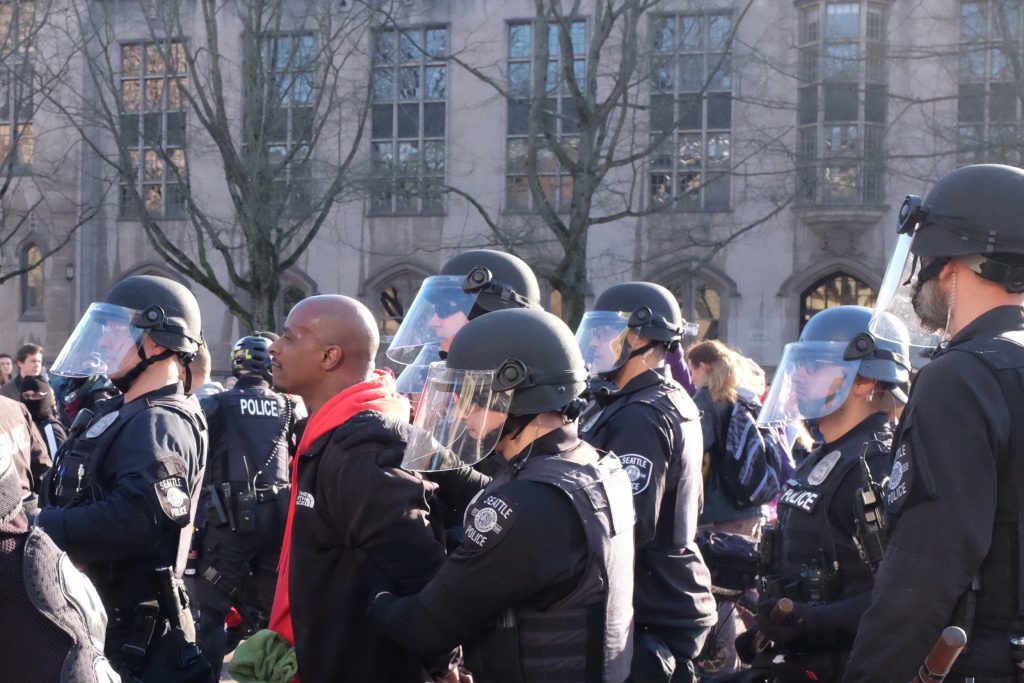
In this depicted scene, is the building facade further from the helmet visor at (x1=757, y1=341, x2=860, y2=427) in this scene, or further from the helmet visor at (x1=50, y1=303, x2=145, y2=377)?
the helmet visor at (x1=757, y1=341, x2=860, y2=427)

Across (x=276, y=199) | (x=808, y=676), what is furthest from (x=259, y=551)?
(x=276, y=199)


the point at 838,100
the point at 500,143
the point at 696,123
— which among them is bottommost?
the point at 500,143

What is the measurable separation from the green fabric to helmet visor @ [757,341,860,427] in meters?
1.88

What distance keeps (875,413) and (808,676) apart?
0.91 metres

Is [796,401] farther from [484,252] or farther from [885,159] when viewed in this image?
[885,159]

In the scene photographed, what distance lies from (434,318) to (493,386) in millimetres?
1552

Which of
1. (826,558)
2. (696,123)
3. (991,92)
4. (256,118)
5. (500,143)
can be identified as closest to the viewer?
(826,558)

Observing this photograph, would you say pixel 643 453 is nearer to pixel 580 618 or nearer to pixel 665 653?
pixel 665 653

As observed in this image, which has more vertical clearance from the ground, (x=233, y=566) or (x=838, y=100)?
(x=838, y=100)

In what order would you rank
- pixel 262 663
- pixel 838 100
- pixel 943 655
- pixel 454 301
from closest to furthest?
1. pixel 943 655
2. pixel 262 663
3. pixel 454 301
4. pixel 838 100

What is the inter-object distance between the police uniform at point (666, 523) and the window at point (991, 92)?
11.9 m

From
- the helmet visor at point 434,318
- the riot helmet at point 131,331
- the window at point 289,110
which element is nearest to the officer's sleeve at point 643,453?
the helmet visor at point 434,318

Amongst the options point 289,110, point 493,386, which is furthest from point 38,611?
point 289,110

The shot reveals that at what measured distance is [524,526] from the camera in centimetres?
264
